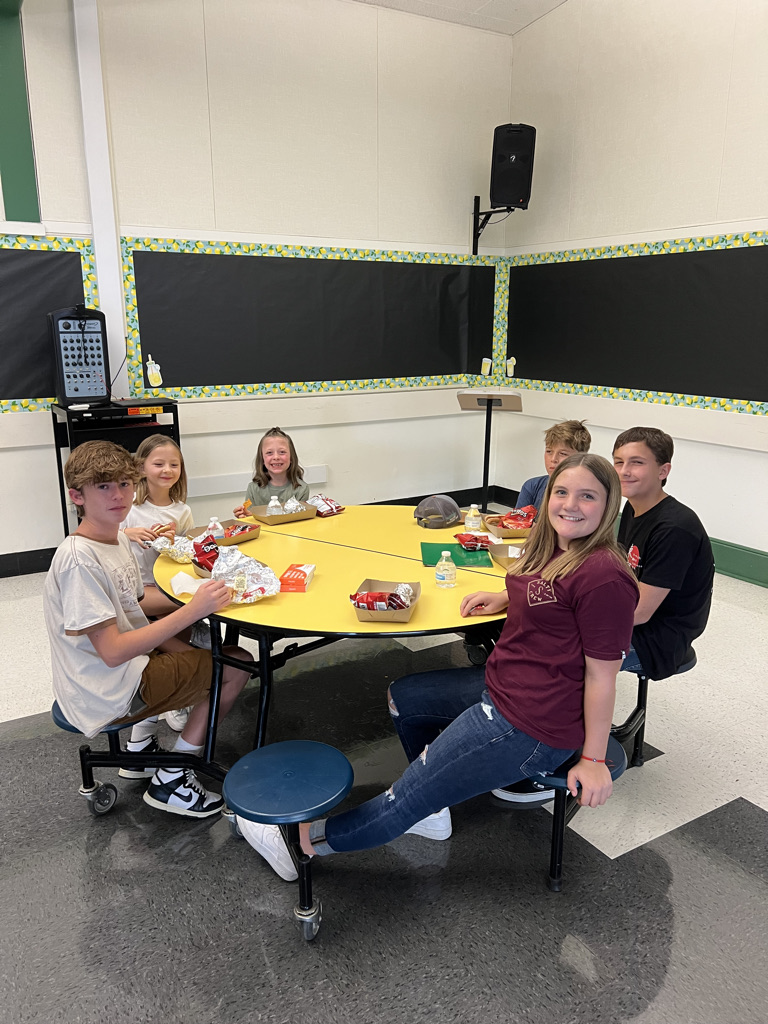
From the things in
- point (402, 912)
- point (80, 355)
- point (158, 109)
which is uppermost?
point (158, 109)

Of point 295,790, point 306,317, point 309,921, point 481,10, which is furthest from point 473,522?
point 481,10

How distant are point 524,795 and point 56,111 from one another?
15.1 ft

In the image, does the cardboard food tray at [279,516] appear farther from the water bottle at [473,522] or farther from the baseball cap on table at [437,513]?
the water bottle at [473,522]

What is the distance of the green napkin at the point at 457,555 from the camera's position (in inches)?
104

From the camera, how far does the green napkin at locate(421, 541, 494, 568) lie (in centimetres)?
263

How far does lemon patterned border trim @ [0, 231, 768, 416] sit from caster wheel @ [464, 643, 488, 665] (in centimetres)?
242

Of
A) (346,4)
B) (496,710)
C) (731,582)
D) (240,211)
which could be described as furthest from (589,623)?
(346,4)

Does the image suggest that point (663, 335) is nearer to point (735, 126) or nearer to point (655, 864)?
point (735, 126)

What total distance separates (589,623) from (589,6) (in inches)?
211

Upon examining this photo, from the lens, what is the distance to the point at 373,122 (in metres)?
5.37

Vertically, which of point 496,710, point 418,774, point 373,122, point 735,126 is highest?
point 373,122

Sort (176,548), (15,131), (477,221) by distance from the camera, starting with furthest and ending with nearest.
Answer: (477,221), (15,131), (176,548)

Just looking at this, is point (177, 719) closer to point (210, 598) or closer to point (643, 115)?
point (210, 598)

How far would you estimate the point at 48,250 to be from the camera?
4.41 metres
